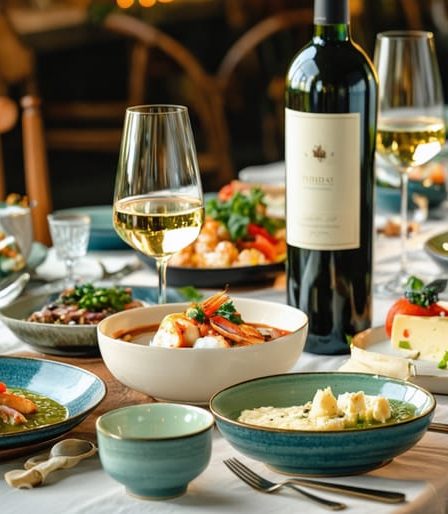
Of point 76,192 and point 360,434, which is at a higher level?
point 360,434

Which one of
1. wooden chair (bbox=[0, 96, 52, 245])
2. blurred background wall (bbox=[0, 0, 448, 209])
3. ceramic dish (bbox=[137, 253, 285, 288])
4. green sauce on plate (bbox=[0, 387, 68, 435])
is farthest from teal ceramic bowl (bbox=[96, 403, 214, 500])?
blurred background wall (bbox=[0, 0, 448, 209])

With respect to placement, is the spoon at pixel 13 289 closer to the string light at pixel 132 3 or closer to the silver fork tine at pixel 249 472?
the silver fork tine at pixel 249 472

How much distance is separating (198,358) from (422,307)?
427 millimetres

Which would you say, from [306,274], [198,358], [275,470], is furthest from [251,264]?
[275,470]

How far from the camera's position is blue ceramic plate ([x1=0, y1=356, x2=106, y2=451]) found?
123cm

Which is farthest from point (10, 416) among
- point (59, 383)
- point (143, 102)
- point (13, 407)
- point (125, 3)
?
point (125, 3)

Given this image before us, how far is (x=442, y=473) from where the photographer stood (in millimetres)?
1167

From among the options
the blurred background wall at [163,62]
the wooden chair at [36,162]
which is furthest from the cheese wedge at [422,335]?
the blurred background wall at [163,62]

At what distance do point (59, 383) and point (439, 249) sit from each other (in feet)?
2.61

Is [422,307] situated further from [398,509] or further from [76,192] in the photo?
[76,192]

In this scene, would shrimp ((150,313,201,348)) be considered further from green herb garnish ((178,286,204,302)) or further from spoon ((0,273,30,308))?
→ spoon ((0,273,30,308))

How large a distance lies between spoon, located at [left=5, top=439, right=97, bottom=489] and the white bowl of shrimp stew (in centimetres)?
13

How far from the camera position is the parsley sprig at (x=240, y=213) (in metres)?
2.07

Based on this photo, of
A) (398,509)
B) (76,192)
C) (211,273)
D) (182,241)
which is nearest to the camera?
(398,509)
